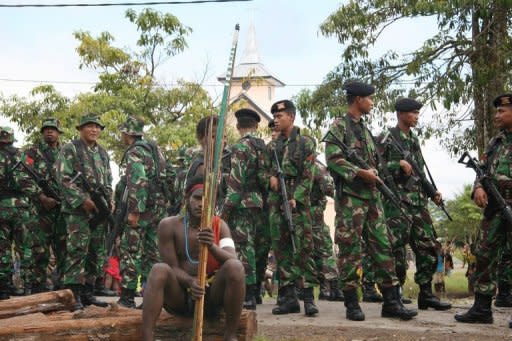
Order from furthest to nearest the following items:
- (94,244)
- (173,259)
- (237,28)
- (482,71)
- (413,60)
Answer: (413,60) → (482,71) → (94,244) → (173,259) → (237,28)

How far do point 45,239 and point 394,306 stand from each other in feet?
16.6

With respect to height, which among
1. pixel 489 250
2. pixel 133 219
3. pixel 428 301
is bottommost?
pixel 428 301

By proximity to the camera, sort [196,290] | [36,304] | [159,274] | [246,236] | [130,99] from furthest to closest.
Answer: [130,99]
[246,236]
[36,304]
[159,274]
[196,290]

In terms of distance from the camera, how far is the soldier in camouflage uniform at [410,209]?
836cm

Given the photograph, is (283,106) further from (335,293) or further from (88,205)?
(335,293)

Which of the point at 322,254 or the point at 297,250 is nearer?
the point at 297,250

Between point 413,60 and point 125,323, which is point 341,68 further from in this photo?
point 125,323

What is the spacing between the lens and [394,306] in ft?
25.4

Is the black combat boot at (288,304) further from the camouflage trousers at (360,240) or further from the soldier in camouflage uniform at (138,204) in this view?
the soldier in camouflage uniform at (138,204)

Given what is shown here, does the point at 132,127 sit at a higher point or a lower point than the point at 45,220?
higher

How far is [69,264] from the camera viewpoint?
900cm

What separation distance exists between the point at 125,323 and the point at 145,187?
3.13 m

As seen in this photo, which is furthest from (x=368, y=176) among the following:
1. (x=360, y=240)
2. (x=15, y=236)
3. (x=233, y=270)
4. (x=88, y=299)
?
(x=15, y=236)

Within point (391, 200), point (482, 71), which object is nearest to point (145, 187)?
point (391, 200)
